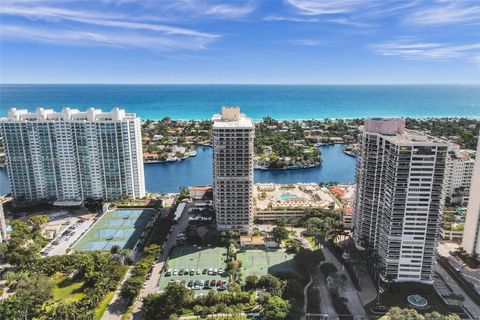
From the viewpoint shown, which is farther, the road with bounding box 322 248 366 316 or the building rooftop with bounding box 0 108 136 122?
the building rooftop with bounding box 0 108 136 122

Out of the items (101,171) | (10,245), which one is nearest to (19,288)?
(10,245)

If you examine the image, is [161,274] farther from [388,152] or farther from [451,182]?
[451,182]

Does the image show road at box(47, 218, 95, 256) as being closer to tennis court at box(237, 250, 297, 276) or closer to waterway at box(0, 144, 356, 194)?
waterway at box(0, 144, 356, 194)

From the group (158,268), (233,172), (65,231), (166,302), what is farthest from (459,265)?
(65,231)

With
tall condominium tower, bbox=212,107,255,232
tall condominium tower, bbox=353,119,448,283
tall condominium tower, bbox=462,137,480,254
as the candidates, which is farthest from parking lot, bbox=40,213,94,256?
tall condominium tower, bbox=462,137,480,254

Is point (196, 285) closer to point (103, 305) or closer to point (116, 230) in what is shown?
point (103, 305)
